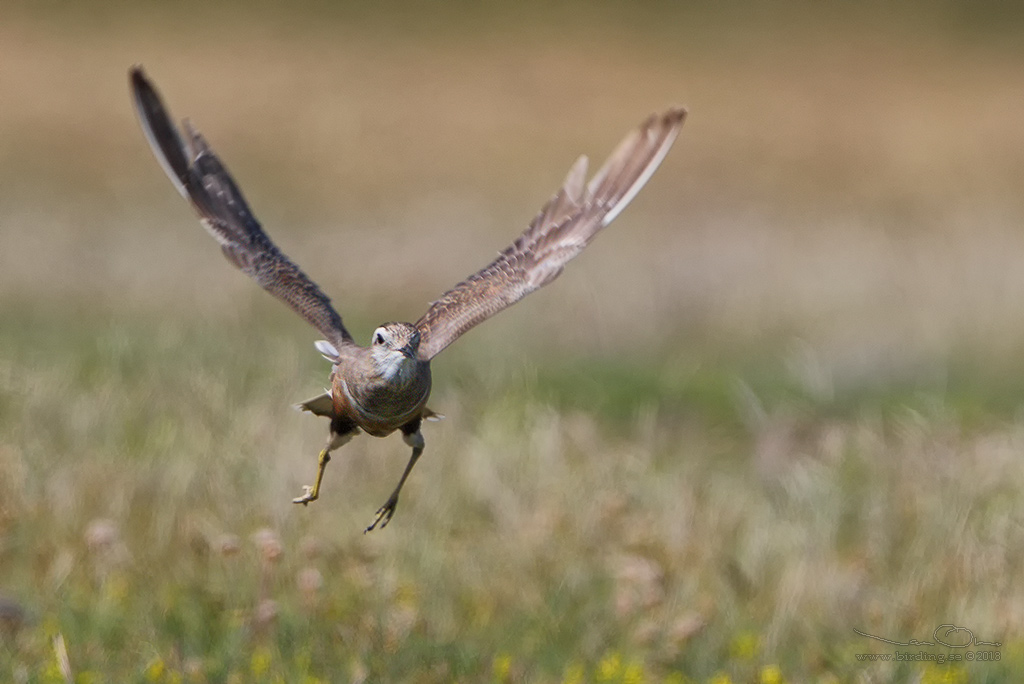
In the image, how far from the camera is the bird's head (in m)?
5.06

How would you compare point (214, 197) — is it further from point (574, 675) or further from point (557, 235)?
point (574, 675)

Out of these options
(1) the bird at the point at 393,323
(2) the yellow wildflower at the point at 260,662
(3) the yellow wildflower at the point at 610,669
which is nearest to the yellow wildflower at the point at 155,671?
(2) the yellow wildflower at the point at 260,662

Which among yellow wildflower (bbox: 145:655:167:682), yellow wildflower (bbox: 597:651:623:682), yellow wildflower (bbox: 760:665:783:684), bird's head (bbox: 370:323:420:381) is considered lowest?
yellow wildflower (bbox: 145:655:167:682)

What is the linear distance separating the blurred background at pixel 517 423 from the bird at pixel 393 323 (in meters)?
1.11

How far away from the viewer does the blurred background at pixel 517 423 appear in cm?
679

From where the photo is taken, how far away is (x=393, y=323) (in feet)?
20.6

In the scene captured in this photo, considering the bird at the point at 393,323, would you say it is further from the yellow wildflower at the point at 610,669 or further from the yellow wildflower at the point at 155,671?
the yellow wildflower at the point at 610,669

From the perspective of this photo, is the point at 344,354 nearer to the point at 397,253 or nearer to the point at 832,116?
the point at 397,253

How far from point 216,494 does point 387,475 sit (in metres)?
1.11

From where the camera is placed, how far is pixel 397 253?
1541 cm

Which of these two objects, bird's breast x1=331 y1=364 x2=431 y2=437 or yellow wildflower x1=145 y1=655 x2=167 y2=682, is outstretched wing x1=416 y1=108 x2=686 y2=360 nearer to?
bird's breast x1=331 y1=364 x2=431 y2=437
